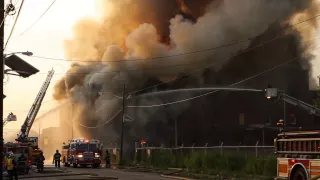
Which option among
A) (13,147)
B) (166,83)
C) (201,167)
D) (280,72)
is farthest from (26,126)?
(280,72)

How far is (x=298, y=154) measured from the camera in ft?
49.8

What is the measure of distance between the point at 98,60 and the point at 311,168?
5254 centimetres

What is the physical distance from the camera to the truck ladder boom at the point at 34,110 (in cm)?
4719

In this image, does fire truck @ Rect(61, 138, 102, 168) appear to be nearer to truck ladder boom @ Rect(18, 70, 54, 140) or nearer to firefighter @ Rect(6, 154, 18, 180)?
truck ladder boom @ Rect(18, 70, 54, 140)

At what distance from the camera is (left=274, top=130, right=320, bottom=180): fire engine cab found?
14250mm

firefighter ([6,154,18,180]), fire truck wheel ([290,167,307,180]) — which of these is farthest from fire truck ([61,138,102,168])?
fire truck wheel ([290,167,307,180])

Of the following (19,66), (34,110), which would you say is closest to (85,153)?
(34,110)

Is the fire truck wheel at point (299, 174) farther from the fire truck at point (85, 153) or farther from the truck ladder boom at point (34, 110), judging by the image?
the truck ladder boom at point (34, 110)

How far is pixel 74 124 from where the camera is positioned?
220 ft

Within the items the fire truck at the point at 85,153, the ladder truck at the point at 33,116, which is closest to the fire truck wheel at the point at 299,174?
the fire truck at the point at 85,153

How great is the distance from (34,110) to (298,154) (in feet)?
136

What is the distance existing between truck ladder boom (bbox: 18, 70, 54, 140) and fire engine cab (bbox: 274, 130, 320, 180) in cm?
3216

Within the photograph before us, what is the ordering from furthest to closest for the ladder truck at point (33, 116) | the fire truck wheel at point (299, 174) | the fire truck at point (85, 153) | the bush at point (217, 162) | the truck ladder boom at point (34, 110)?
the truck ladder boom at point (34, 110) < the ladder truck at point (33, 116) < the fire truck at point (85, 153) < the bush at point (217, 162) < the fire truck wheel at point (299, 174)

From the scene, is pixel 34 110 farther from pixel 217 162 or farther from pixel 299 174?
pixel 299 174
